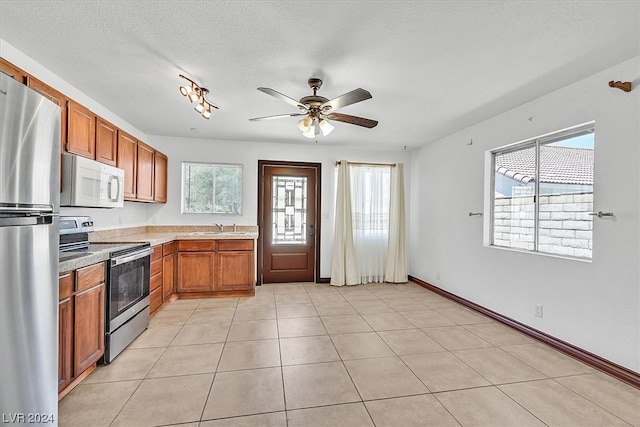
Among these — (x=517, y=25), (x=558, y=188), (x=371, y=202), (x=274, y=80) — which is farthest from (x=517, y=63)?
(x=371, y=202)

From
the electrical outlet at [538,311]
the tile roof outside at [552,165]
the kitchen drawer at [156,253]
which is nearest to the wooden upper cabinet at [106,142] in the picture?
the kitchen drawer at [156,253]

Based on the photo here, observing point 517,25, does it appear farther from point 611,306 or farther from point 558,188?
point 611,306

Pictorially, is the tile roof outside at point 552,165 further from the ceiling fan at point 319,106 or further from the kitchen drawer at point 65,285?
the kitchen drawer at point 65,285

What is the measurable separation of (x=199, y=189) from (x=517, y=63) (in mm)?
4526

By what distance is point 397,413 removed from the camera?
1.88 metres

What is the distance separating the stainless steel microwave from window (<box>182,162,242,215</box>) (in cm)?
184

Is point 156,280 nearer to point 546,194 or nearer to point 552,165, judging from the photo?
point 546,194

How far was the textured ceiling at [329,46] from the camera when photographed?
180 cm

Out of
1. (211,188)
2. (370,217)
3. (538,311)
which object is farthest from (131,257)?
(538,311)

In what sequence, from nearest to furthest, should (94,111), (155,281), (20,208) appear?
(20,208), (94,111), (155,281)

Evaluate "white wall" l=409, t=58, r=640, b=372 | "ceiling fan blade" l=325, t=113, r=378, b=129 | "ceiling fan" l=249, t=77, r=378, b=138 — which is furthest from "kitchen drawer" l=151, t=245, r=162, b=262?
"white wall" l=409, t=58, r=640, b=372

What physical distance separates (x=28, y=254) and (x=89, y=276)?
92 centimetres

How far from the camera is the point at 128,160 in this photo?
3533 mm

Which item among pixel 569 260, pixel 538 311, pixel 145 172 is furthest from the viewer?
pixel 145 172
